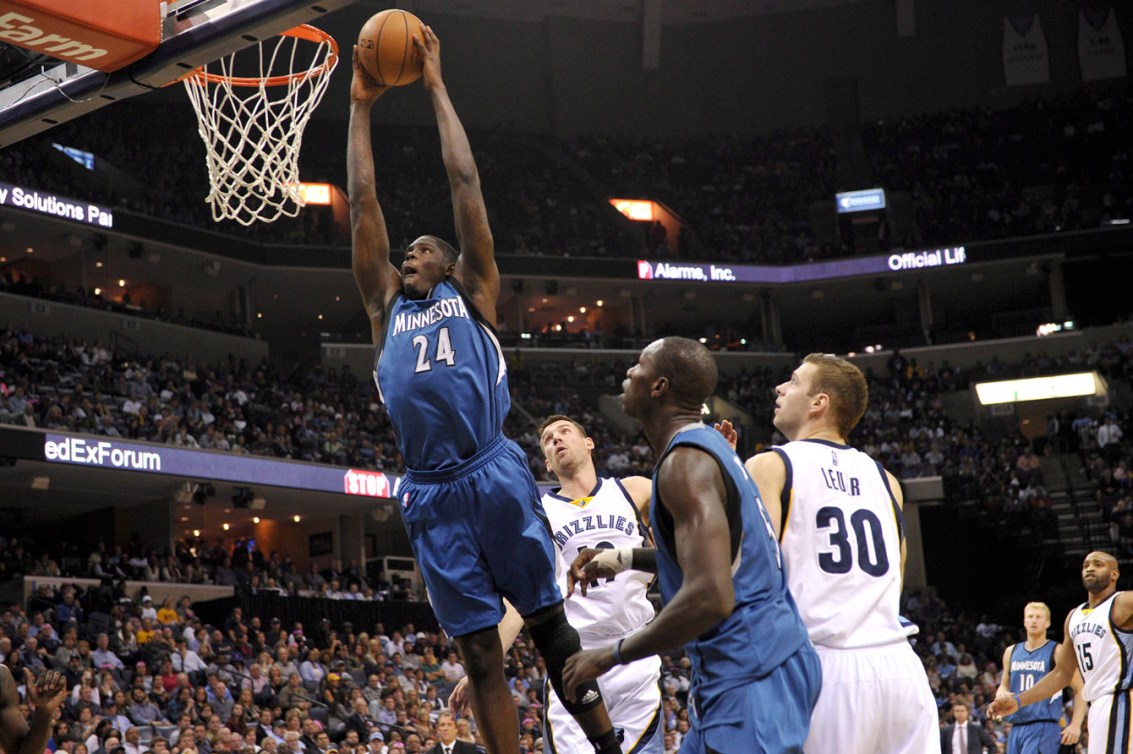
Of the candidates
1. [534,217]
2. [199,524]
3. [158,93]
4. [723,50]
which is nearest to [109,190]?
[158,93]

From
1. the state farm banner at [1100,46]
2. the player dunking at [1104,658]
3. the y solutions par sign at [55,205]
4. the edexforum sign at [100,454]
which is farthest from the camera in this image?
the state farm banner at [1100,46]

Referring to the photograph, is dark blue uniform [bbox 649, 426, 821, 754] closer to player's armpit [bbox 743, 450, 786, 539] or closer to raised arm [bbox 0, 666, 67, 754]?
player's armpit [bbox 743, 450, 786, 539]

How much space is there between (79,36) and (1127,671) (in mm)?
8192

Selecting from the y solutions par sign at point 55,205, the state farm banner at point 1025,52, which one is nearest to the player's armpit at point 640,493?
the y solutions par sign at point 55,205

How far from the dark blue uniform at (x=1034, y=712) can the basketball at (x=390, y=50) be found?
365 inches

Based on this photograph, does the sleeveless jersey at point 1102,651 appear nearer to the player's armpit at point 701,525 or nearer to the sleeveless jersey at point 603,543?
the sleeveless jersey at point 603,543

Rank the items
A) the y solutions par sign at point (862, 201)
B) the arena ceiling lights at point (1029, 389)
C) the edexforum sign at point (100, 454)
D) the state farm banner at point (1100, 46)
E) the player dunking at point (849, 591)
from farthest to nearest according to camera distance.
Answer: the state farm banner at point (1100, 46) < the y solutions par sign at point (862, 201) < the arena ceiling lights at point (1029, 389) < the edexforum sign at point (100, 454) < the player dunking at point (849, 591)

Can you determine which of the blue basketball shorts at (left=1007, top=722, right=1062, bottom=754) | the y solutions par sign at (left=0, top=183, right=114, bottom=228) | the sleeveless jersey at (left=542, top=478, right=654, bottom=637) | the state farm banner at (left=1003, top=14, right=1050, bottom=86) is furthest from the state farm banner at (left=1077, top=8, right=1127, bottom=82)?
the sleeveless jersey at (left=542, top=478, right=654, bottom=637)

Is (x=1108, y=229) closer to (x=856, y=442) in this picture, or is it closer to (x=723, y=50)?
(x=856, y=442)

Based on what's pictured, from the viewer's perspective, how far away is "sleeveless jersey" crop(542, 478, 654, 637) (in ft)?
23.1

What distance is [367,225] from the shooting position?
538cm

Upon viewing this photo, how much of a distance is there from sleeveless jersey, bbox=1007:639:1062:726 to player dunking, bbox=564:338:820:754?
919 cm

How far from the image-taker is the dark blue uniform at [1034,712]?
40.1 ft

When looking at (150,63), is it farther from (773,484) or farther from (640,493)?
(773,484)
